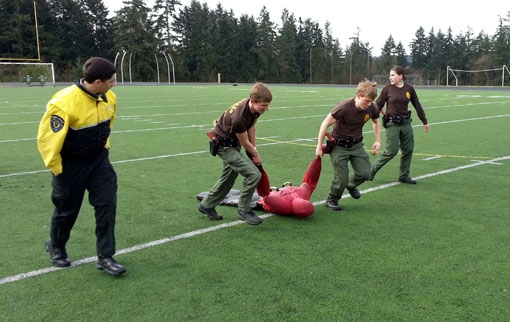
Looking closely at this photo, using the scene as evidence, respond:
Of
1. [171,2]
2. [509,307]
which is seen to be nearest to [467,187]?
[509,307]

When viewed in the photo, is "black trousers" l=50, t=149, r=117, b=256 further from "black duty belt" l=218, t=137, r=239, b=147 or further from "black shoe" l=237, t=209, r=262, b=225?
"black shoe" l=237, t=209, r=262, b=225

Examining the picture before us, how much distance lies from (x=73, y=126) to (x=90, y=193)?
610mm

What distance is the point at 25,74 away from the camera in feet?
150

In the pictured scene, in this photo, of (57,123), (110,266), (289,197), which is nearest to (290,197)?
(289,197)

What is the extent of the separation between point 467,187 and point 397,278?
147 inches

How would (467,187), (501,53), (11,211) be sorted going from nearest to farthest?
(11,211), (467,187), (501,53)

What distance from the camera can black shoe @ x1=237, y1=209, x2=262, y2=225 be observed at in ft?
18.0

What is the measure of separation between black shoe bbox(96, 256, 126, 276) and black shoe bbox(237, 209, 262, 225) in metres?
1.71

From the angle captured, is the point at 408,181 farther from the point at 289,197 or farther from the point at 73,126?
the point at 73,126

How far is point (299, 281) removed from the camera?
13.2ft

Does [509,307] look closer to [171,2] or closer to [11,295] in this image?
[11,295]

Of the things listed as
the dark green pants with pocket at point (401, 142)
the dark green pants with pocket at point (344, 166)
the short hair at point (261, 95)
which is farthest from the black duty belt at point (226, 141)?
the dark green pants with pocket at point (401, 142)

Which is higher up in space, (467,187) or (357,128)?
(357,128)

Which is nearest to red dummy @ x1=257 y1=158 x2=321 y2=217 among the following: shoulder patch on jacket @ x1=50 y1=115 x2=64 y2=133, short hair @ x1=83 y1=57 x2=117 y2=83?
short hair @ x1=83 y1=57 x2=117 y2=83
